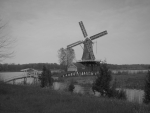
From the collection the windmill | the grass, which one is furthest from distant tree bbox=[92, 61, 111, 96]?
the windmill

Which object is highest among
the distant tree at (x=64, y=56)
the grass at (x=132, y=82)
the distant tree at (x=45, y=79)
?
the distant tree at (x=64, y=56)

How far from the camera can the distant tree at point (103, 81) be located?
497 inches

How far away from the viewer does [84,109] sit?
6555mm

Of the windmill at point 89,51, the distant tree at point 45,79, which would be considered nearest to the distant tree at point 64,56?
the windmill at point 89,51

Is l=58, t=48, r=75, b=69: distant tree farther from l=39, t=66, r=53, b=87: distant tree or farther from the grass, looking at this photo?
l=39, t=66, r=53, b=87: distant tree

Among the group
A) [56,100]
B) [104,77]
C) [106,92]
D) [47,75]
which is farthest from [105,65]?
[47,75]

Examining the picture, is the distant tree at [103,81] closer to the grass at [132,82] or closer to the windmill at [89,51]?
the grass at [132,82]

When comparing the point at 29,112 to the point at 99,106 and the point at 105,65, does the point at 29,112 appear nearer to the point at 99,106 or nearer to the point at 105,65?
the point at 99,106

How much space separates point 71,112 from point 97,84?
7.07 m

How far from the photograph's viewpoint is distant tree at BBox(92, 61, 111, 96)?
12.6 m

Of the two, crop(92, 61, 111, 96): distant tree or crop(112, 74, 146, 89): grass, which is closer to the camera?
crop(92, 61, 111, 96): distant tree

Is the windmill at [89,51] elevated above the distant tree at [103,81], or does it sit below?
above

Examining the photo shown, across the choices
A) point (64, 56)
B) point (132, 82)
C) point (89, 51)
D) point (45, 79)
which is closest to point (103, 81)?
point (45, 79)

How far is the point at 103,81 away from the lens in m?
12.7
